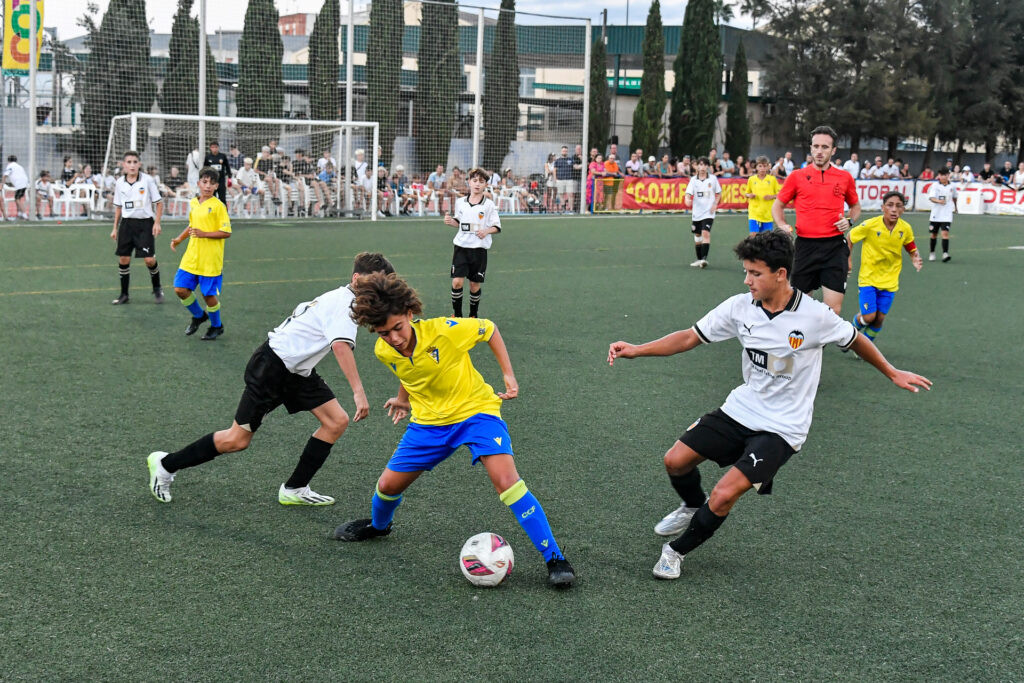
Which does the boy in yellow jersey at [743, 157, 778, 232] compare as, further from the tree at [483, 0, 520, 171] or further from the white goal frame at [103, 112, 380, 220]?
the tree at [483, 0, 520, 171]

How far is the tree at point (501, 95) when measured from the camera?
98.5 ft

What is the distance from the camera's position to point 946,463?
669 centimetres

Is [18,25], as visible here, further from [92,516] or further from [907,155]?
[907,155]

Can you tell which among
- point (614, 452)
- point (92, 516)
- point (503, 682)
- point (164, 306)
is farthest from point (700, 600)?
point (164, 306)

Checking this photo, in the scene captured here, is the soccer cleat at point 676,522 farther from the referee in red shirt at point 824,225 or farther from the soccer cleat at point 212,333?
the soccer cleat at point 212,333

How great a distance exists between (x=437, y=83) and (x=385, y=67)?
1.71 metres

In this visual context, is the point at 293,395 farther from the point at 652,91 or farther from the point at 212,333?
the point at 652,91

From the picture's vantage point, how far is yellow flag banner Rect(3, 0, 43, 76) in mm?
22781

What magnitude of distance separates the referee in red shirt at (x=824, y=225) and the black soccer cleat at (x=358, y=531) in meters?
5.86

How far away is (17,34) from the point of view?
22953 millimetres

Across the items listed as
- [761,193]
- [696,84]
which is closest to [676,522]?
[761,193]

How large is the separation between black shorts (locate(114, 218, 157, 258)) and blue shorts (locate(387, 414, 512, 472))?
28.8 ft

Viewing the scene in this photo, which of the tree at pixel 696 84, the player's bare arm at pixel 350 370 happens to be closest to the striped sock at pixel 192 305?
the player's bare arm at pixel 350 370

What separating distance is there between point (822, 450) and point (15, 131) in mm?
22489
